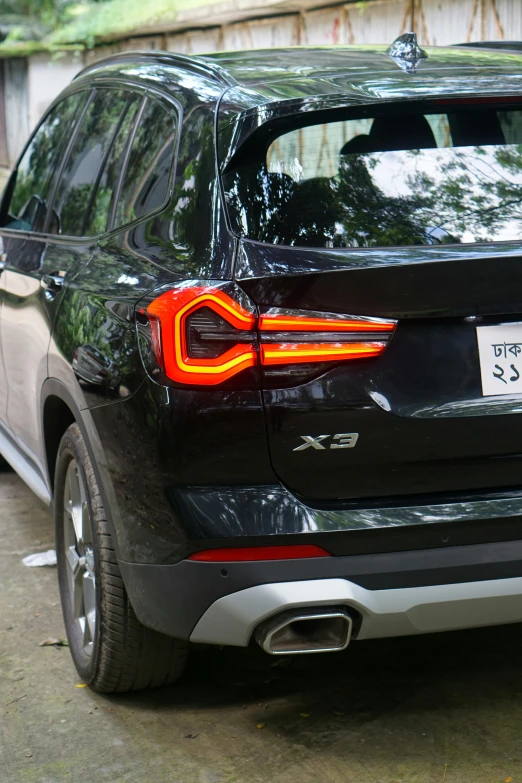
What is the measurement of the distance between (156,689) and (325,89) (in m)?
1.79

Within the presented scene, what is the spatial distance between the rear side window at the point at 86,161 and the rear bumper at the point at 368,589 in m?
1.47

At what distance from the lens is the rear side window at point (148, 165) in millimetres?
3016

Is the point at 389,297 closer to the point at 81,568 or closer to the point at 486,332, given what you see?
the point at 486,332

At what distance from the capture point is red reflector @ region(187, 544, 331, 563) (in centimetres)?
252

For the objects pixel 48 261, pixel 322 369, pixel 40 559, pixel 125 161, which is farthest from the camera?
pixel 40 559

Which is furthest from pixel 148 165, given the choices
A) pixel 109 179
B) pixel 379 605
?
pixel 379 605

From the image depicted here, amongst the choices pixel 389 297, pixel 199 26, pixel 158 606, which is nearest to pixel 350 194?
pixel 389 297

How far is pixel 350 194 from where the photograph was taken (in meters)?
2.63

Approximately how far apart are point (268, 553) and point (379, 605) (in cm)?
28

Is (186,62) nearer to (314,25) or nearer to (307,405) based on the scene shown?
(307,405)

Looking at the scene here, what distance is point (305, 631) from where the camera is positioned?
8.78 feet

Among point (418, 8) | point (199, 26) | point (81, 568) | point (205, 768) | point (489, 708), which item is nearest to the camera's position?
point (205, 768)

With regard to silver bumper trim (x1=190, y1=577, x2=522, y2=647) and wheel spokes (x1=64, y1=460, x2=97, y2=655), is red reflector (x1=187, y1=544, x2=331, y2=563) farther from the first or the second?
wheel spokes (x1=64, y1=460, x2=97, y2=655)

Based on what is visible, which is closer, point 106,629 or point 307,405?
point 307,405
